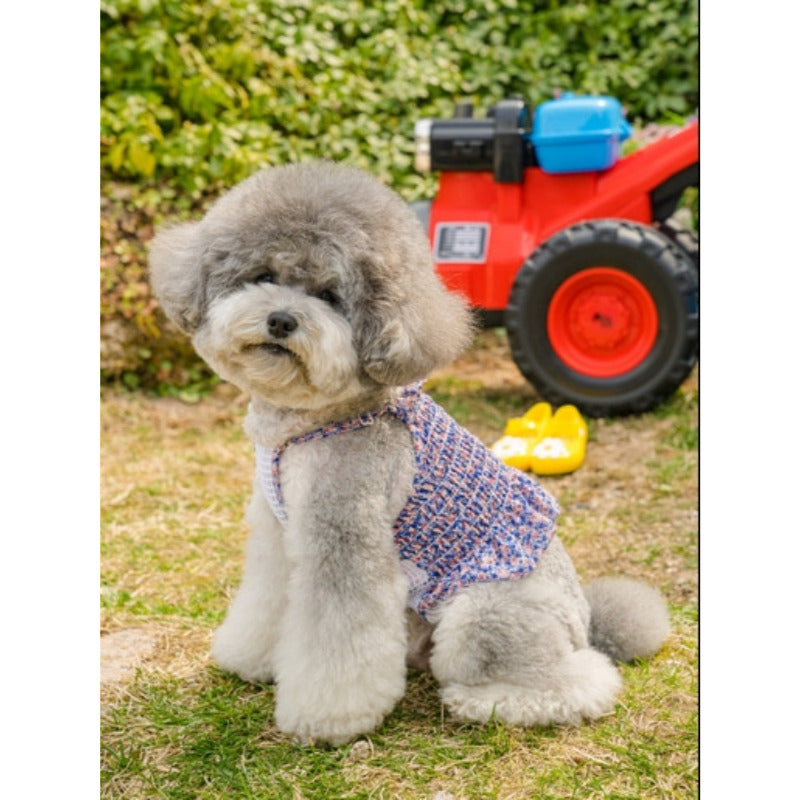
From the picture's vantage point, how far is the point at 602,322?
4.95 meters

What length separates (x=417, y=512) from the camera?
2422 millimetres

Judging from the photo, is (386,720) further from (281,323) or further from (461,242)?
(461,242)

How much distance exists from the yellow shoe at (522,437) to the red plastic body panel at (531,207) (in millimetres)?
562

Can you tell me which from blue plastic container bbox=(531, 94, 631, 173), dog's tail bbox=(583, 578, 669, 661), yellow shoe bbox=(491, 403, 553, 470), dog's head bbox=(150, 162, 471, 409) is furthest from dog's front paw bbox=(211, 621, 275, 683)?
blue plastic container bbox=(531, 94, 631, 173)

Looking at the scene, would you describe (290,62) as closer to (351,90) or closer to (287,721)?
(351,90)

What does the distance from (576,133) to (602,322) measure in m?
0.90

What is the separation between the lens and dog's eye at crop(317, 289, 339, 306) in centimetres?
224

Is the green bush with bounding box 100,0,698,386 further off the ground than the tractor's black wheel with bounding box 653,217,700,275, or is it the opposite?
the green bush with bounding box 100,0,698,386

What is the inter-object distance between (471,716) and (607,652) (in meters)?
0.49

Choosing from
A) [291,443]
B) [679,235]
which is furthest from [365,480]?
[679,235]

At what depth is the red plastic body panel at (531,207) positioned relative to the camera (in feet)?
16.1

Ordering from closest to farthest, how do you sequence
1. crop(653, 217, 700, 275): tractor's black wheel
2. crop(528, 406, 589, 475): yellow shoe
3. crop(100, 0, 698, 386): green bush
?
crop(528, 406, 589, 475): yellow shoe
crop(653, 217, 700, 275): tractor's black wheel
crop(100, 0, 698, 386): green bush

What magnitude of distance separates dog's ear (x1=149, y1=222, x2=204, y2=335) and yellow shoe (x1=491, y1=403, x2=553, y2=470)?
2225 mm

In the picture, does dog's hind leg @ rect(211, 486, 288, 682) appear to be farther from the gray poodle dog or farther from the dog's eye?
the dog's eye
